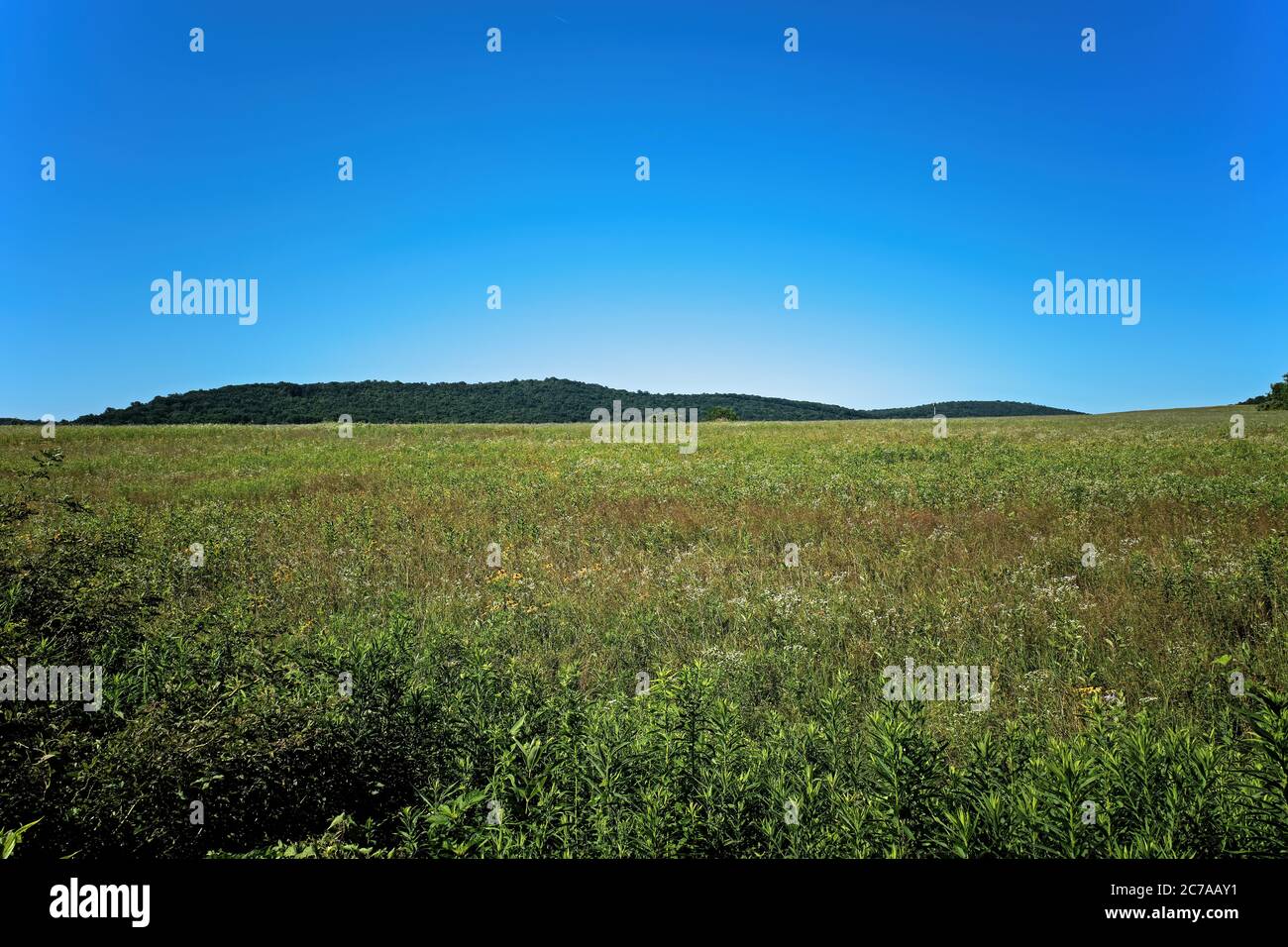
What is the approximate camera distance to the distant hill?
74375mm

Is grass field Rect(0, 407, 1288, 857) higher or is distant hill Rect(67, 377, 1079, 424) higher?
distant hill Rect(67, 377, 1079, 424)

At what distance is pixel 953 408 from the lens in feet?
424

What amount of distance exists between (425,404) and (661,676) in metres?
101

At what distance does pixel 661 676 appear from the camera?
136 inches

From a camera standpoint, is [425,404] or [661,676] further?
[425,404]

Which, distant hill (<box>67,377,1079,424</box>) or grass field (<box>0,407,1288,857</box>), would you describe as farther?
distant hill (<box>67,377,1079,424</box>)

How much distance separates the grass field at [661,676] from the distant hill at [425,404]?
63.0 metres

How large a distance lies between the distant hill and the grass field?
63.0 metres

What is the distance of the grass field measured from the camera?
95.9 inches

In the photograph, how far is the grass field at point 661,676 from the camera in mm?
2436
